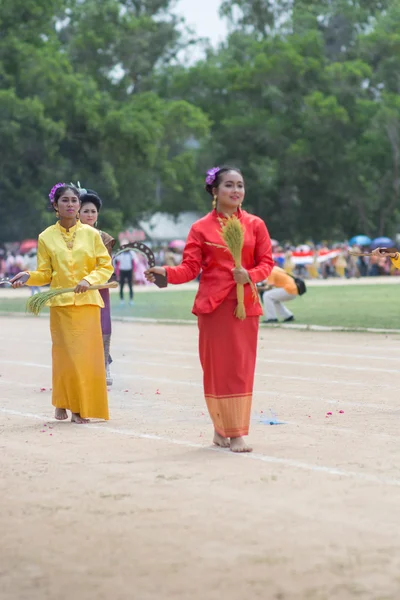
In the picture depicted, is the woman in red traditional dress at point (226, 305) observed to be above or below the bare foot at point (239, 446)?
above

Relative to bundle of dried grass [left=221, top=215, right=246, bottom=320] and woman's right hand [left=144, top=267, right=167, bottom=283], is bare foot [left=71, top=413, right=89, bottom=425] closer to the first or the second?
woman's right hand [left=144, top=267, right=167, bottom=283]

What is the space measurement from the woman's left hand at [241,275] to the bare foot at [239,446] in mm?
1101

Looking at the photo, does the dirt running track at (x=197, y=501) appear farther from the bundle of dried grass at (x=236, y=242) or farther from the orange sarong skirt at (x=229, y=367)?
the bundle of dried grass at (x=236, y=242)

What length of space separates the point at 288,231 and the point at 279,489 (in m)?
73.7

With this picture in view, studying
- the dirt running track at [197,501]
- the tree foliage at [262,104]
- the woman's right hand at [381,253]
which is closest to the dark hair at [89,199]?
the dirt running track at [197,501]

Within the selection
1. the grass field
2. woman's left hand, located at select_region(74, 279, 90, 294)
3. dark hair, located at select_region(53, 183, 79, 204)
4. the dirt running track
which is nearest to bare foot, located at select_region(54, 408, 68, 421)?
the dirt running track

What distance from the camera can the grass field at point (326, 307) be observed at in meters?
24.9

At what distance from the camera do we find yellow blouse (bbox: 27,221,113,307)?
10.6m

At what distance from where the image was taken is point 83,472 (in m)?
7.89

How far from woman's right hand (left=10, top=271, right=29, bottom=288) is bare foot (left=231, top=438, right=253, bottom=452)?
8.50 ft

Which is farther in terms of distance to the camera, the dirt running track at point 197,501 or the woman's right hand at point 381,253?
the woman's right hand at point 381,253

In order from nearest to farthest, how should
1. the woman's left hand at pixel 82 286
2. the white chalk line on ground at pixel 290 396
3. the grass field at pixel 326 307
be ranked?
the woman's left hand at pixel 82 286 < the white chalk line on ground at pixel 290 396 < the grass field at pixel 326 307

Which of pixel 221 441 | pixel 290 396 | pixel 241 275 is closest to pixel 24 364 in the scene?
pixel 290 396

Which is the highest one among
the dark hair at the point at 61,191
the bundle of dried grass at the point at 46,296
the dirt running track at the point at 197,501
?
the dark hair at the point at 61,191
